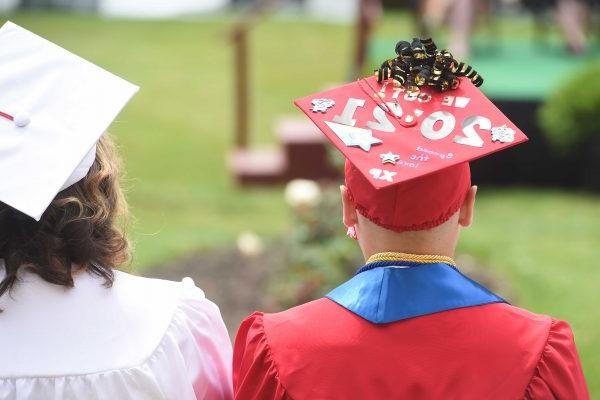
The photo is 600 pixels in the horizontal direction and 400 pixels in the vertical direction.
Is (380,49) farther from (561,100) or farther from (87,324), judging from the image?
(87,324)

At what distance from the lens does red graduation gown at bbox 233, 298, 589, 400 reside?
7.72 ft

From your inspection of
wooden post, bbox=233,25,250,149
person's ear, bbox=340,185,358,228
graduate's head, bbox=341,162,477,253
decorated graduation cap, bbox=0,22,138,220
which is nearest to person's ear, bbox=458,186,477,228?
graduate's head, bbox=341,162,477,253

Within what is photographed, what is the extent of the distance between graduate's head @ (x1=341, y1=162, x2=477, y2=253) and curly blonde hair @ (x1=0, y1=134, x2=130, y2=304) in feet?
1.83

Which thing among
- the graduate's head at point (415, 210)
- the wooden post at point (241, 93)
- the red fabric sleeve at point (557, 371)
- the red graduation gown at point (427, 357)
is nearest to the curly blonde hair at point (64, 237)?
the red graduation gown at point (427, 357)

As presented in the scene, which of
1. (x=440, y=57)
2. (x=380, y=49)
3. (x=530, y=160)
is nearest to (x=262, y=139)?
(x=380, y=49)

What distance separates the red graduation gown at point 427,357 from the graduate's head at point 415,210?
160 millimetres

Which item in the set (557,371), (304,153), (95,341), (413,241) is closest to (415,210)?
(413,241)

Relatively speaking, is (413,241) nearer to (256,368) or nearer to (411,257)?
(411,257)

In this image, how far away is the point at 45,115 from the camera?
2383 mm

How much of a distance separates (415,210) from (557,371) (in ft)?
1.49

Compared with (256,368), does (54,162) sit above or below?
above

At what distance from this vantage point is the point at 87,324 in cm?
240

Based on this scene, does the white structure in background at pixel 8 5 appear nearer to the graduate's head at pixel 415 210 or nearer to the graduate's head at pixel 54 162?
the graduate's head at pixel 54 162

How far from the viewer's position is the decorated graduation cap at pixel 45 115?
2.29 metres
